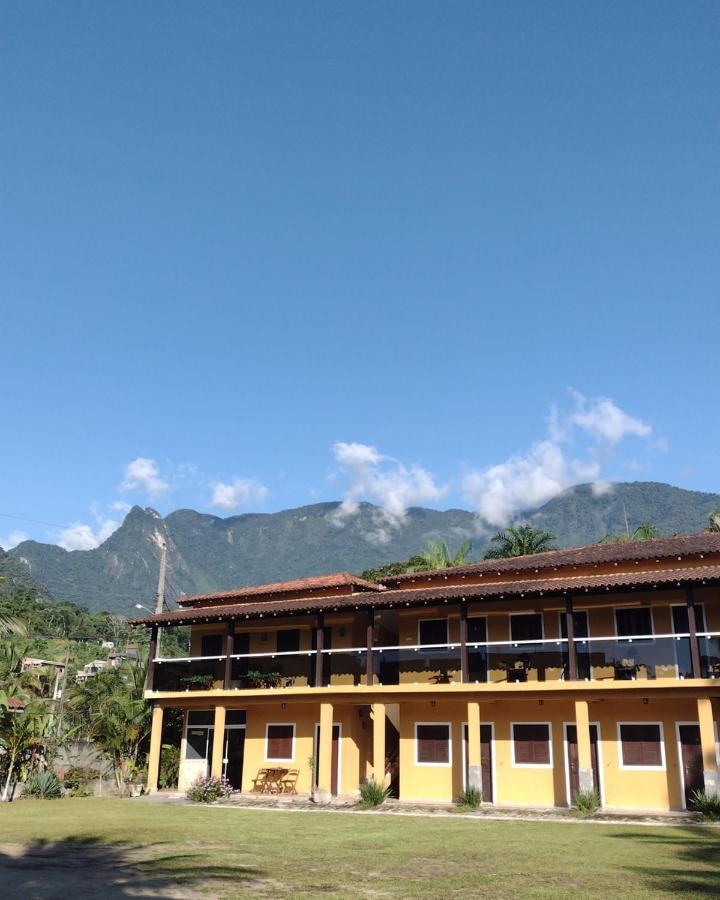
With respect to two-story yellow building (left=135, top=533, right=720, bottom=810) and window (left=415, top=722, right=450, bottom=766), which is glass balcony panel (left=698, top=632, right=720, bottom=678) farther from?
window (left=415, top=722, right=450, bottom=766)

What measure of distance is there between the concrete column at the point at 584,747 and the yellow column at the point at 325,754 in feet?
23.4

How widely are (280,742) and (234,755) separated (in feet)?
6.52

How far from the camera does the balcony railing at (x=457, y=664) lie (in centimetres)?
2206

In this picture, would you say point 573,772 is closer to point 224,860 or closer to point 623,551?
point 623,551

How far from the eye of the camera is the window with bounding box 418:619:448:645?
26.3 metres

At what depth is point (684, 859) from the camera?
→ 508 inches

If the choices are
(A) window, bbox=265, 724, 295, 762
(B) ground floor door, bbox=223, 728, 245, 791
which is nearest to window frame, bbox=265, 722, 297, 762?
(A) window, bbox=265, 724, 295, 762

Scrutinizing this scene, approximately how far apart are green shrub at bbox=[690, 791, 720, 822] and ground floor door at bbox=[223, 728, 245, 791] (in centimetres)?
1467

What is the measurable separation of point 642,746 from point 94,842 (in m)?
14.2

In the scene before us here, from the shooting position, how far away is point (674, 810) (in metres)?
21.7

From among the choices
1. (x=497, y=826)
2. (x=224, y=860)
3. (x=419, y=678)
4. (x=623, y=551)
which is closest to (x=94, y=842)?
(x=224, y=860)

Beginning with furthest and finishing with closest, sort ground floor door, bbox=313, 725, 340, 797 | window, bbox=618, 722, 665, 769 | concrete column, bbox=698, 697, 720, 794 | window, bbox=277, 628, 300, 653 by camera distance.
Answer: window, bbox=277, 628, 300, 653
ground floor door, bbox=313, 725, 340, 797
window, bbox=618, 722, 665, 769
concrete column, bbox=698, 697, 720, 794

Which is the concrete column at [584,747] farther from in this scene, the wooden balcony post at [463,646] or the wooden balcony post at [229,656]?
the wooden balcony post at [229,656]

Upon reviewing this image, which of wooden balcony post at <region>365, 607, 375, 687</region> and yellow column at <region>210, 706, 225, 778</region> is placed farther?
yellow column at <region>210, 706, 225, 778</region>
